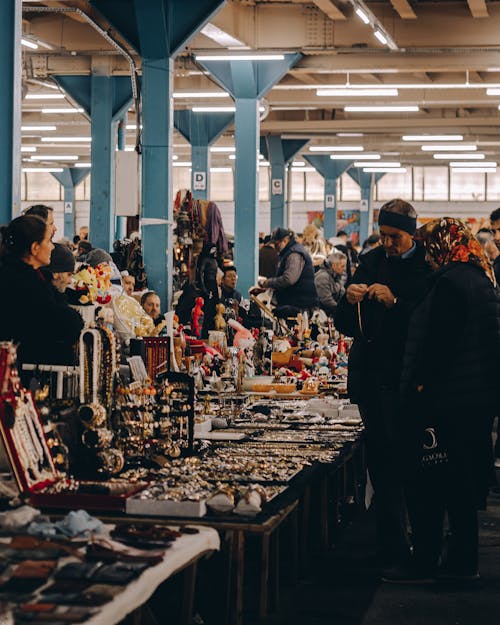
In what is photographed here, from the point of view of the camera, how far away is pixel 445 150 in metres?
25.3

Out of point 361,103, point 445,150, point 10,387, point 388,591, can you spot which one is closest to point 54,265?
A: point 10,387

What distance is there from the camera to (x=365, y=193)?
30.0 metres

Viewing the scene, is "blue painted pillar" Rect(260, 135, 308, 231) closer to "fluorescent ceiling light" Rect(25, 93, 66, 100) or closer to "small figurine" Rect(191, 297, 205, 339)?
"fluorescent ceiling light" Rect(25, 93, 66, 100)

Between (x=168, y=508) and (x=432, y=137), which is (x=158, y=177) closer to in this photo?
(x=168, y=508)

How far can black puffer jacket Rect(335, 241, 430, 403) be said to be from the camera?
487 cm

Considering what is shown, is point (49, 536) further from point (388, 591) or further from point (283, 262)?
point (283, 262)

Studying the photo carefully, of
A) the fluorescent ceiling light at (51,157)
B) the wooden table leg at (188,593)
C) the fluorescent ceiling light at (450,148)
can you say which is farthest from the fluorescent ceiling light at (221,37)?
the fluorescent ceiling light at (51,157)

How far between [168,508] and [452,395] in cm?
A: 131

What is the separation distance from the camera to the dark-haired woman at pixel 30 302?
14.7 ft

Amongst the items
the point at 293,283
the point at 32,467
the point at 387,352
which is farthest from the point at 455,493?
the point at 293,283

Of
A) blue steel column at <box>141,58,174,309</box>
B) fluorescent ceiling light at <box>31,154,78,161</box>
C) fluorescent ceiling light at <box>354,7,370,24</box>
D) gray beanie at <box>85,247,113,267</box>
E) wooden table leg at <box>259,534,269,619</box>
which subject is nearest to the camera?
wooden table leg at <box>259,534,269,619</box>

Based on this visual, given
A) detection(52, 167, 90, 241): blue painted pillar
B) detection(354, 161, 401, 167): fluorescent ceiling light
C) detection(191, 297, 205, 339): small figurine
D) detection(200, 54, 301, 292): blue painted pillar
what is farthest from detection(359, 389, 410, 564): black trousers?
detection(52, 167, 90, 241): blue painted pillar

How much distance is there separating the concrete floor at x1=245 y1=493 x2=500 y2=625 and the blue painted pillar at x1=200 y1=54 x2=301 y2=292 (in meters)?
8.92

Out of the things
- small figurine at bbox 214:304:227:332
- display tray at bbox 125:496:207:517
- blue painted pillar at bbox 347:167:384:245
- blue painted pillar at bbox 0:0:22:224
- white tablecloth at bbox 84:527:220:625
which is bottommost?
white tablecloth at bbox 84:527:220:625
